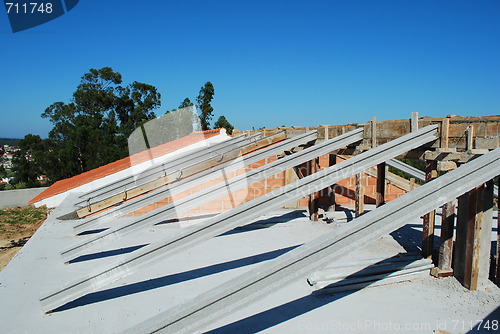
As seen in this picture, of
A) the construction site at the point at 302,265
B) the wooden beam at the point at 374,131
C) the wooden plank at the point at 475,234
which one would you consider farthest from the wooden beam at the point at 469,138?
the wooden beam at the point at 374,131

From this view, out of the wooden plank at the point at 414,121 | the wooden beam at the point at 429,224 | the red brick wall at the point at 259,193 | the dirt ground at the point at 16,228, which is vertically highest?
the wooden plank at the point at 414,121

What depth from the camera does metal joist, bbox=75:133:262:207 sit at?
248 inches

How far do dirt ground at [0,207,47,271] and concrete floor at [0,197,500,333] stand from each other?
432cm

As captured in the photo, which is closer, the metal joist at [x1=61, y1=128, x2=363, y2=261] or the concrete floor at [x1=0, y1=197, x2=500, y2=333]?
the concrete floor at [x1=0, y1=197, x2=500, y2=333]

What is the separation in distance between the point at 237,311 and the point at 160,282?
78.5 inches

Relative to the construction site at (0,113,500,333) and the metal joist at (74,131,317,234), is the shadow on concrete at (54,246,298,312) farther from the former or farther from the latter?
the metal joist at (74,131,317,234)

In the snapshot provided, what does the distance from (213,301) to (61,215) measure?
6.30 metres

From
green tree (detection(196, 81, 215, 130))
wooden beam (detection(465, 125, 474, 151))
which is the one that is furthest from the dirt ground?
green tree (detection(196, 81, 215, 130))

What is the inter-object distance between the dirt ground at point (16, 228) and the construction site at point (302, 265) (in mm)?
3748

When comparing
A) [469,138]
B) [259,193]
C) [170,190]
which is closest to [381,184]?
[469,138]

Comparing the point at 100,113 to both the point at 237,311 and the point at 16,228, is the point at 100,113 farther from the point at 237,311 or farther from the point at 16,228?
the point at 237,311

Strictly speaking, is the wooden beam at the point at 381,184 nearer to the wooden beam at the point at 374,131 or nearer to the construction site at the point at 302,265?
the construction site at the point at 302,265

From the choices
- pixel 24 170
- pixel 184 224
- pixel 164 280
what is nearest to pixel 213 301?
pixel 164 280

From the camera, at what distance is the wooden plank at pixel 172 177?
6.08 m
